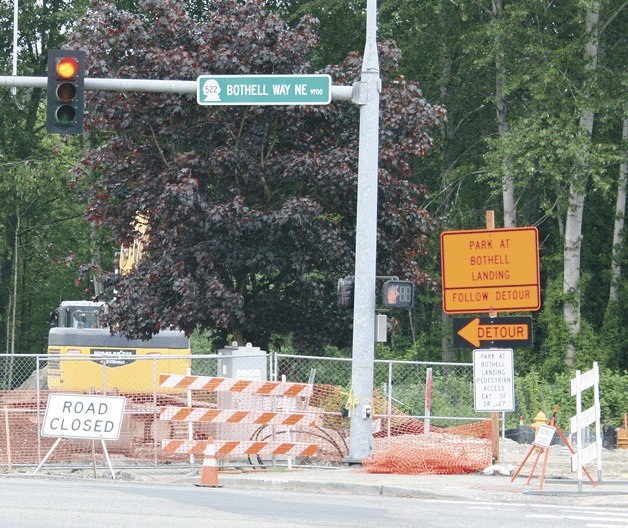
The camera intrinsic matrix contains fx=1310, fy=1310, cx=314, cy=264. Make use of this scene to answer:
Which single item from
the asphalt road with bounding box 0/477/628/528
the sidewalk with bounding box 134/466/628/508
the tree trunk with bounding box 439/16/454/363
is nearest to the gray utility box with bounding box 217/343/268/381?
the sidewalk with bounding box 134/466/628/508

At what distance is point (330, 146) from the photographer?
26.0 meters

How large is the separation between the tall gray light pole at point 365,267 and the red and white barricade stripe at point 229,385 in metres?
1.10

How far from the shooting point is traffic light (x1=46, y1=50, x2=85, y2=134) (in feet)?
61.3

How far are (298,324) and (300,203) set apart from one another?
9.62 ft

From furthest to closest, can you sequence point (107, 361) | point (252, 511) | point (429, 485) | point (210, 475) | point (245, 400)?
point (107, 361), point (245, 400), point (210, 475), point (429, 485), point (252, 511)

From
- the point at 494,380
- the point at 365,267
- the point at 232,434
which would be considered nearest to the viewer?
the point at 494,380

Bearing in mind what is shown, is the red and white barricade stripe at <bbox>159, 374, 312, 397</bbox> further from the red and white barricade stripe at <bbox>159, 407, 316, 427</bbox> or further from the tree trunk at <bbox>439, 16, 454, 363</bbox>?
the tree trunk at <bbox>439, 16, 454, 363</bbox>

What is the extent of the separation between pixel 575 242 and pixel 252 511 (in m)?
23.6

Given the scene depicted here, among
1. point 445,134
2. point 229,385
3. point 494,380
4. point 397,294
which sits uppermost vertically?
point 445,134

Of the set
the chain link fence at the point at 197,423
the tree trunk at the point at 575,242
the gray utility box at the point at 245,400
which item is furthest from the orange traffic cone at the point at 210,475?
the tree trunk at the point at 575,242

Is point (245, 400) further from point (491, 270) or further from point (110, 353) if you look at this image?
point (110, 353)

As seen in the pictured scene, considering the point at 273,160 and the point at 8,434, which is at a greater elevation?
the point at 273,160

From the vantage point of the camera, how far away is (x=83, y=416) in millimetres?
20016

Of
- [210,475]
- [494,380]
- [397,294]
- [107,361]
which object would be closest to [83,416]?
[210,475]
